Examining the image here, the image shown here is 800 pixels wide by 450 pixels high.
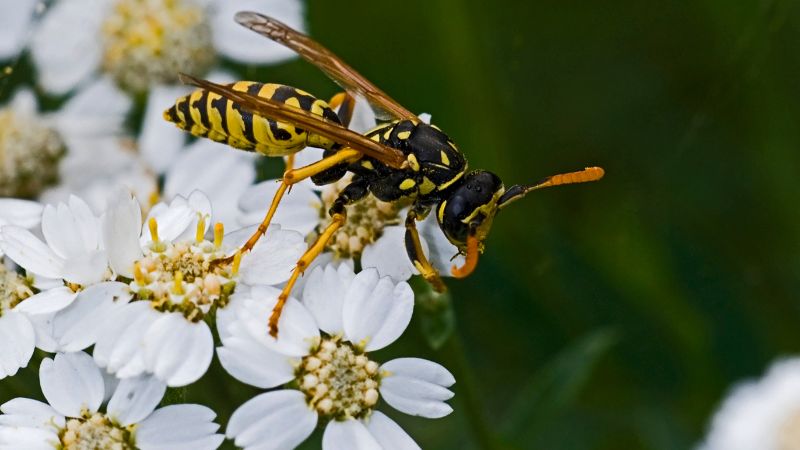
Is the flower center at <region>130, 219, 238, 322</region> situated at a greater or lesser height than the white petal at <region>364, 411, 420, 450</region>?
greater

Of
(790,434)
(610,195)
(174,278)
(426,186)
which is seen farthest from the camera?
(610,195)

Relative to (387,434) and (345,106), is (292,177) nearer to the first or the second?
(345,106)

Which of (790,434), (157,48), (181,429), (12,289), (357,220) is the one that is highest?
(157,48)

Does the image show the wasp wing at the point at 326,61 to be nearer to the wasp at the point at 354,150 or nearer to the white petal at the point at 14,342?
the wasp at the point at 354,150

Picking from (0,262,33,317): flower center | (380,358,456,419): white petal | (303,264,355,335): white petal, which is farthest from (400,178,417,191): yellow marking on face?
(0,262,33,317): flower center

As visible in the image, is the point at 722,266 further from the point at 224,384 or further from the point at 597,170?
the point at 224,384

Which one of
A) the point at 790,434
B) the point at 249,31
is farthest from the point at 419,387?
the point at 249,31

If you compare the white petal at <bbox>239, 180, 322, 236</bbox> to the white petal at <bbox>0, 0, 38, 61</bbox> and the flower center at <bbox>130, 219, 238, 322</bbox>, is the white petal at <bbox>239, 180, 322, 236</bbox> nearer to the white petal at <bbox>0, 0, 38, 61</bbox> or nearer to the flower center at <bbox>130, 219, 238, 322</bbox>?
the flower center at <bbox>130, 219, 238, 322</bbox>
